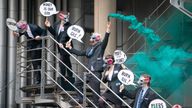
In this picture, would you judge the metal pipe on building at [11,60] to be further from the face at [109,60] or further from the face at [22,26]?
the face at [109,60]

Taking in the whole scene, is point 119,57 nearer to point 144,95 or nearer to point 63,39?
point 144,95

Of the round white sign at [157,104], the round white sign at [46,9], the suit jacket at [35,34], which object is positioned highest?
the round white sign at [46,9]

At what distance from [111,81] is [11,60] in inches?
335

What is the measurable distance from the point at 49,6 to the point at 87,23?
671 cm

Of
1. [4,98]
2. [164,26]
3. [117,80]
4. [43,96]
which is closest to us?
[117,80]

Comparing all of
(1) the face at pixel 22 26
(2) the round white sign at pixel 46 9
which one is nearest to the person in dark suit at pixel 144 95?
(2) the round white sign at pixel 46 9

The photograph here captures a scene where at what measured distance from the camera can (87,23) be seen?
21016 millimetres

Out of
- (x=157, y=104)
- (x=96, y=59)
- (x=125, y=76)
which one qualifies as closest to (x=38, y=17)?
(x=96, y=59)

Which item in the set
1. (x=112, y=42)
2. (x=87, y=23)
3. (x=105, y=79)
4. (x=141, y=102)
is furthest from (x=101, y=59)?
(x=87, y=23)

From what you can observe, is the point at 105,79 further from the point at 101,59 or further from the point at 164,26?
the point at 164,26

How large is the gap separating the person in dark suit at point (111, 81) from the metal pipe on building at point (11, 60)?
8041 millimetres

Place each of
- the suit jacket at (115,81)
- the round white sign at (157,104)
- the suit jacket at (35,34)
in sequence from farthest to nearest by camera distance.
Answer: the suit jacket at (35,34), the suit jacket at (115,81), the round white sign at (157,104)

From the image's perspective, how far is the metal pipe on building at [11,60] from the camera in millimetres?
20219

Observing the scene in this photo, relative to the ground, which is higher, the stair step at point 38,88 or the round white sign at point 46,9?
the round white sign at point 46,9
